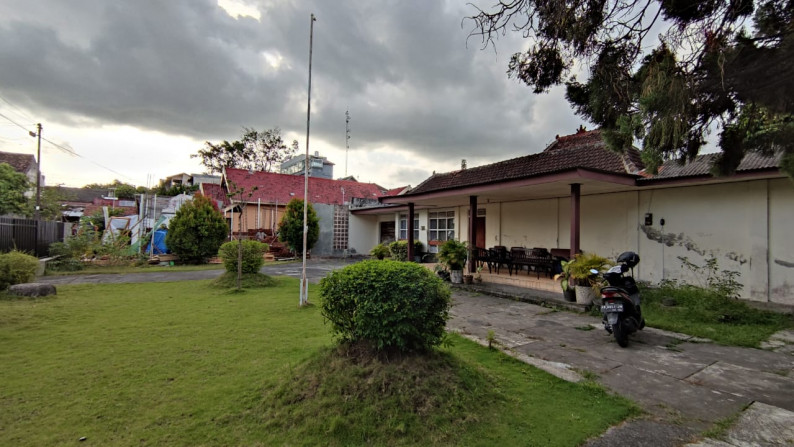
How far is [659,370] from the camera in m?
3.64

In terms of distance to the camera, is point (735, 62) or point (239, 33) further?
point (239, 33)

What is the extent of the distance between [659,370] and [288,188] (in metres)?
22.0

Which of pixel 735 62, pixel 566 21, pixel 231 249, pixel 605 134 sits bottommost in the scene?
pixel 231 249

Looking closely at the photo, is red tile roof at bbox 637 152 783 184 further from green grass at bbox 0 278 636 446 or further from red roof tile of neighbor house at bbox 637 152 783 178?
green grass at bbox 0 278 636 446

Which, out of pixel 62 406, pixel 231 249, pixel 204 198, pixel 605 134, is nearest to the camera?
pixel 62 406

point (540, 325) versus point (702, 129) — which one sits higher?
point (702, 129)

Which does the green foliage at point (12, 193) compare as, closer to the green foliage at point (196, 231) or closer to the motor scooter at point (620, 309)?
the green foliage at point (196, 231)

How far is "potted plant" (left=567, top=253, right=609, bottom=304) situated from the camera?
6574 millimetres

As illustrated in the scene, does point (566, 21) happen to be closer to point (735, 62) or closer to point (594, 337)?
point (735, 62)

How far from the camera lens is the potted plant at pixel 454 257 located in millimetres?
9383

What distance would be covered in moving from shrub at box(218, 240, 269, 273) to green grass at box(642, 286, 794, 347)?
349 inches

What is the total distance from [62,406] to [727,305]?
9037mm

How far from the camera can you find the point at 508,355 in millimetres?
3994

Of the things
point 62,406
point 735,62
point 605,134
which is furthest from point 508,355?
point 62,406
